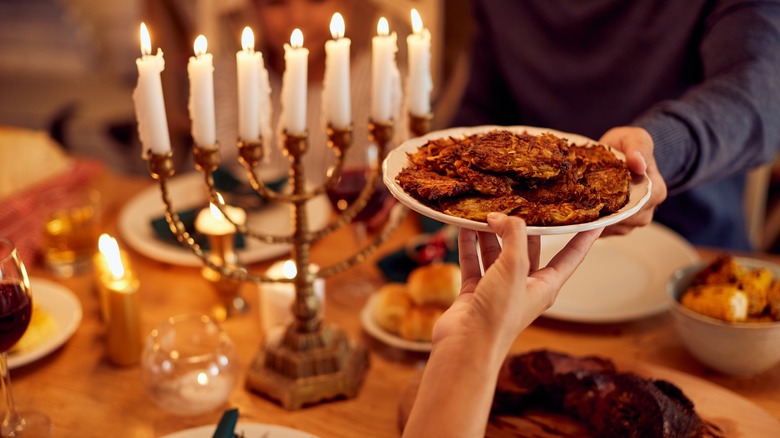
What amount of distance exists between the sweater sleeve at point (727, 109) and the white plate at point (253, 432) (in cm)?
81

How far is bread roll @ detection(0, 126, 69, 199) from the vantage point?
2008 millimetres

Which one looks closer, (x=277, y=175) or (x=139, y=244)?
(x=139, y=244)

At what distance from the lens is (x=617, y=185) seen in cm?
96

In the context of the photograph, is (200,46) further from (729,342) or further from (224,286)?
(729,342)

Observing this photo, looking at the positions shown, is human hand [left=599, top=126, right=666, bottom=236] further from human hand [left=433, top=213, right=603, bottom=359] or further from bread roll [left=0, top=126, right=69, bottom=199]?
bread roll [left=0, top=126, right=69, bottom=199]

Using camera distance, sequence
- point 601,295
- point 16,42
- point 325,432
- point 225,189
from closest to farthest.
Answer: point 325,432
point 601,295
point 225,189
point 16,42

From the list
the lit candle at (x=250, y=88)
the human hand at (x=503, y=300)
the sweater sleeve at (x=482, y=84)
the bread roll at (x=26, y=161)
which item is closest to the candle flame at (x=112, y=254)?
the lit candle at (x=250, y=88)

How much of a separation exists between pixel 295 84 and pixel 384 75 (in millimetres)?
162

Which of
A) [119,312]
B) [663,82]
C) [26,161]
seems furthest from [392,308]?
[26,161]

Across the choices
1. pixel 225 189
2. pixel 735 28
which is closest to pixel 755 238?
pixel 735 28

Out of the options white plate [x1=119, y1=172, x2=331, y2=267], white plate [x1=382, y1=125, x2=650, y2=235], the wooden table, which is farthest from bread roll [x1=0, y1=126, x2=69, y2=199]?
white plate [x1=382, y1=125, x2=650, y2=235]

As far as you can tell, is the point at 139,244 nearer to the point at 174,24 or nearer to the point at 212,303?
the point at 212,303

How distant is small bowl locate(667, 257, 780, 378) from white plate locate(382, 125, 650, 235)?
1.13 ft

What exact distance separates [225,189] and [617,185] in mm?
1259
